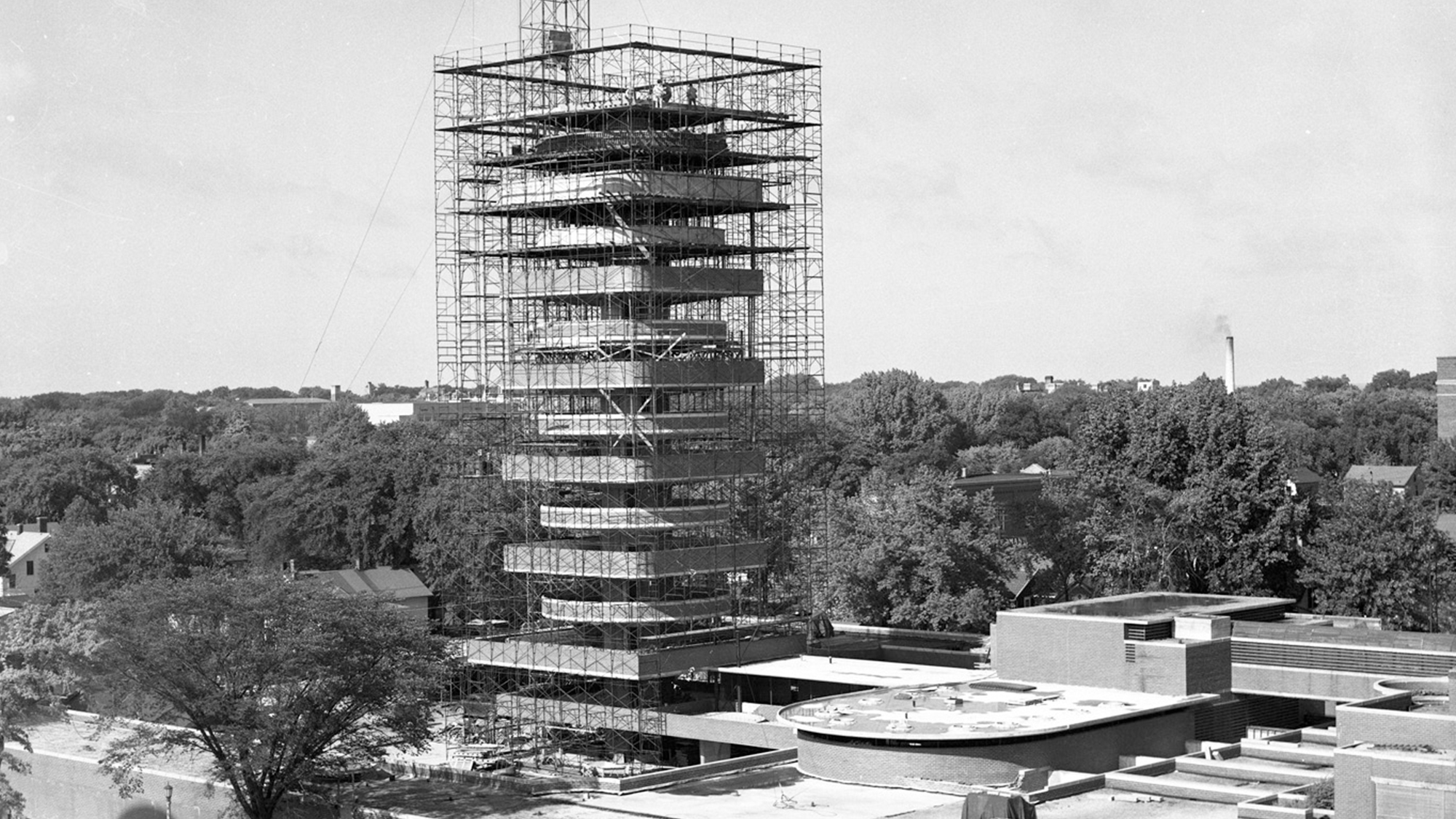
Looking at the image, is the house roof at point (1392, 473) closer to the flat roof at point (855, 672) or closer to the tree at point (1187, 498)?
the tree at point (1187, 498)

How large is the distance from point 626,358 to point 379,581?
27.4 m

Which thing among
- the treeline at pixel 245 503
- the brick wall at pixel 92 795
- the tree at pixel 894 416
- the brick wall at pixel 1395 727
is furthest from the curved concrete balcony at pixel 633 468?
the tree at pixel 894 416

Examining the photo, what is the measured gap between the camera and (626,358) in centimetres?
6738

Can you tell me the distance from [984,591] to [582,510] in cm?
1951

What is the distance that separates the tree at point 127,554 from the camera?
8319 cm

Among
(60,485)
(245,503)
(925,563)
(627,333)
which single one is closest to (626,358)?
(627,333)

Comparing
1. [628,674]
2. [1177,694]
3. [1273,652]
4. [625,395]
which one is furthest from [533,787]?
[1273,652]

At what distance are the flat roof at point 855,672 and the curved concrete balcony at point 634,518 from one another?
5699mm

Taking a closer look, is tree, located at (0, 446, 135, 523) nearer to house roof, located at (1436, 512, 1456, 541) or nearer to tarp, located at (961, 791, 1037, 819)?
house roof, located at (1436, 512, 1456, 541)

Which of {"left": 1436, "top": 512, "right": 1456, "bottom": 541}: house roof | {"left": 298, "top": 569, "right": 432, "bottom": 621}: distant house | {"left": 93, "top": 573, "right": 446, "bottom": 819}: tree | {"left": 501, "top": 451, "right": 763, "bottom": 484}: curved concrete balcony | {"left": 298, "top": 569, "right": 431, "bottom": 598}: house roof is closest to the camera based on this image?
{"left": 93, "top": 573, "right": 446, "bottom": 819}: tree

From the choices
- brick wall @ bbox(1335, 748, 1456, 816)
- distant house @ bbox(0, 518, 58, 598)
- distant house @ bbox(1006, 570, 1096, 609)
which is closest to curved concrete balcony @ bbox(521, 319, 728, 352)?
distant house @ bbox(1006, 570, 1096, 609)

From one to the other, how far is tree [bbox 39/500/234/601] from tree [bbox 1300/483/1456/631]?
48.0 m

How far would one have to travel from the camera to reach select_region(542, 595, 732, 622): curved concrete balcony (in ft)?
219

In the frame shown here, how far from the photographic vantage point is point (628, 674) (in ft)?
216
